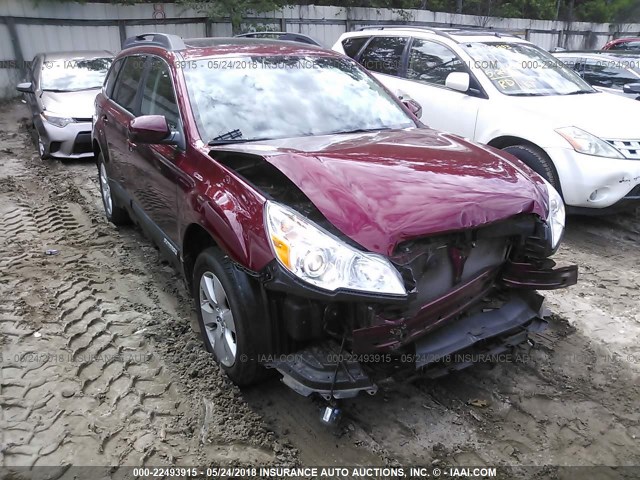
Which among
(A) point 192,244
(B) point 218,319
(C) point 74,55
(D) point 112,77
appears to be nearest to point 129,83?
(D) point 112,77

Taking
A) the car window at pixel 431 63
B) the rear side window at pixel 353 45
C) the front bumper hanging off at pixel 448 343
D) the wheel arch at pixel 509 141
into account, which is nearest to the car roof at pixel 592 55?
the car window at pixel 431 63

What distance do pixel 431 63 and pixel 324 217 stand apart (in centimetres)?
468

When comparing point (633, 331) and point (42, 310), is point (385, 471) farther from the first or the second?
point (42, 310)

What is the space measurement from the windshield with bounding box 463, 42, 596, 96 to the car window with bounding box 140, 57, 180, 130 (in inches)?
142

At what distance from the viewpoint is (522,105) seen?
17.9 feet

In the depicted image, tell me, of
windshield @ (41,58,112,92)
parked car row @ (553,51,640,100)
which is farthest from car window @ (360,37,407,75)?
windshield @ (41,58,112,92)

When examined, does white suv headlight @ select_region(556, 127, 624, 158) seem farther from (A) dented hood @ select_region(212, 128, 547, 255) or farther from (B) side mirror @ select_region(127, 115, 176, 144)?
(B) side mirror @ select_region(127, 115, 176, 144)

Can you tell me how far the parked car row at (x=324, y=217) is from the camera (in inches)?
94.0

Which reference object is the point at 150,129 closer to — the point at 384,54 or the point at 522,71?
the point at 522,71

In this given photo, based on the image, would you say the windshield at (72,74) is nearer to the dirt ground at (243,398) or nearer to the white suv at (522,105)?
the white suv at (522,105)

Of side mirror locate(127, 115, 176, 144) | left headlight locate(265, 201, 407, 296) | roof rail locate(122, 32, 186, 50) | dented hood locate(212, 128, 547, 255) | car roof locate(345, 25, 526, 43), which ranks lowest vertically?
left headlight locate(265, 201, 407, 296)

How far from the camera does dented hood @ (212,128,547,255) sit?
2412mm

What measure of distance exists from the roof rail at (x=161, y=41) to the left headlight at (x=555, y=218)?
9.08ft

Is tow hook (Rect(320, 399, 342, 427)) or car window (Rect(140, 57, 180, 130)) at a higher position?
car window (Rect(140, 57, 180, 130))
